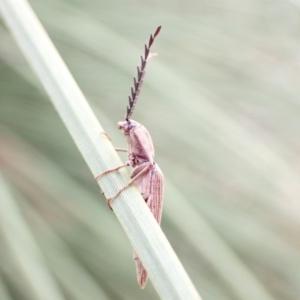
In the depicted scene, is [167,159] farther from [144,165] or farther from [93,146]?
[93,146]

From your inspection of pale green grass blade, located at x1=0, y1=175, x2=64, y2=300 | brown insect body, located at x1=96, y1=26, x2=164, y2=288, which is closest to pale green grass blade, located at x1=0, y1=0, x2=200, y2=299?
brown insect body, located at x1=96, y1=26, x2=164, y2=288

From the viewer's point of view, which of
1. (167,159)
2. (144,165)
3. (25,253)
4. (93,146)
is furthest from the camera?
(167,159)

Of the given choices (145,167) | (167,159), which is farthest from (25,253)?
(167,159)

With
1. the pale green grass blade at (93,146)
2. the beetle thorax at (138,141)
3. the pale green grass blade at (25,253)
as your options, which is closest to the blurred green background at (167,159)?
the pale green grass blade at (25,253)

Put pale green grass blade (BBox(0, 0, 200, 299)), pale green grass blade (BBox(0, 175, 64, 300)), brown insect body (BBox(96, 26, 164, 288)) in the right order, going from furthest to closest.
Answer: brown insect body (BBox(96, 26, 164, 288))
pale green grass blade (BBox(0, 175, 64, 300))
pale green grass blade (BBox(0, 0, 200, 299))

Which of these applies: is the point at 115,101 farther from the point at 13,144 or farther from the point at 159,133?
the point at 13,144

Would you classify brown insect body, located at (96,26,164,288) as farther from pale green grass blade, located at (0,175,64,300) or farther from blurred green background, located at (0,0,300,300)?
A: pale green grass blade, located at (0,175,64,300)

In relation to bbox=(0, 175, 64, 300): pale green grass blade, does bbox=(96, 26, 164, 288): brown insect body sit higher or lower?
higher

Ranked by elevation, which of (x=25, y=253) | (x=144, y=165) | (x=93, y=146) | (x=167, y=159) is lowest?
(x=25, y=253)

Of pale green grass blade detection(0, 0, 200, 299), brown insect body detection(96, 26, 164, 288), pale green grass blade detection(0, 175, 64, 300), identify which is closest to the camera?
pale green grass blade detection(0, 0, 200, 299)
